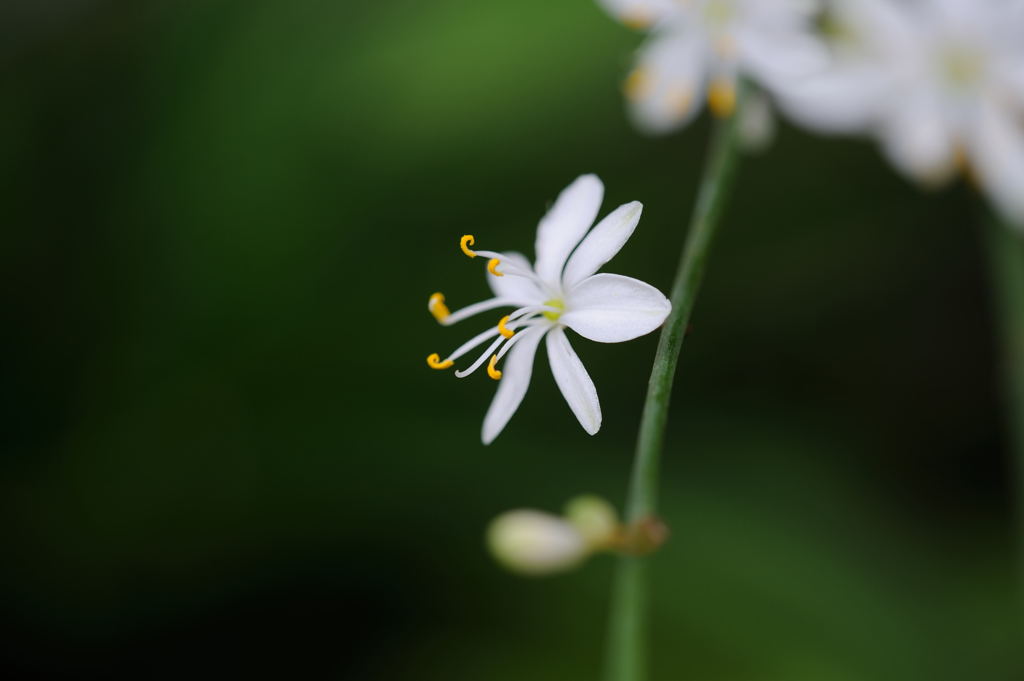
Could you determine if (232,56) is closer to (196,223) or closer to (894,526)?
(196,223)

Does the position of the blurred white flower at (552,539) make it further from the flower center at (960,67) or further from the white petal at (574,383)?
the flower center at (960,67)

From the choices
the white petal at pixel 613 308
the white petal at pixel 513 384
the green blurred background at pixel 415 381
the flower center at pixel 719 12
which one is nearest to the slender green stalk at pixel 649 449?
the white petal at pixel 613 308

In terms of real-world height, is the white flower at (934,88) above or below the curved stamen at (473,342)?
above

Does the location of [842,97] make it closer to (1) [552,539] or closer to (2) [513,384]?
(2) [513,384]

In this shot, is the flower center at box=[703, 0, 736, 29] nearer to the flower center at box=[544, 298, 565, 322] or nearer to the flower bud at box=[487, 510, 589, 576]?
the flower center at box=[544, 298, 565, 322]

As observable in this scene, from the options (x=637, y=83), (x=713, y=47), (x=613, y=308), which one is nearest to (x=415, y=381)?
(x=637, y=83)

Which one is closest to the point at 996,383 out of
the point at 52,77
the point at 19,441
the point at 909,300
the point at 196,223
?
the point at 909,300
